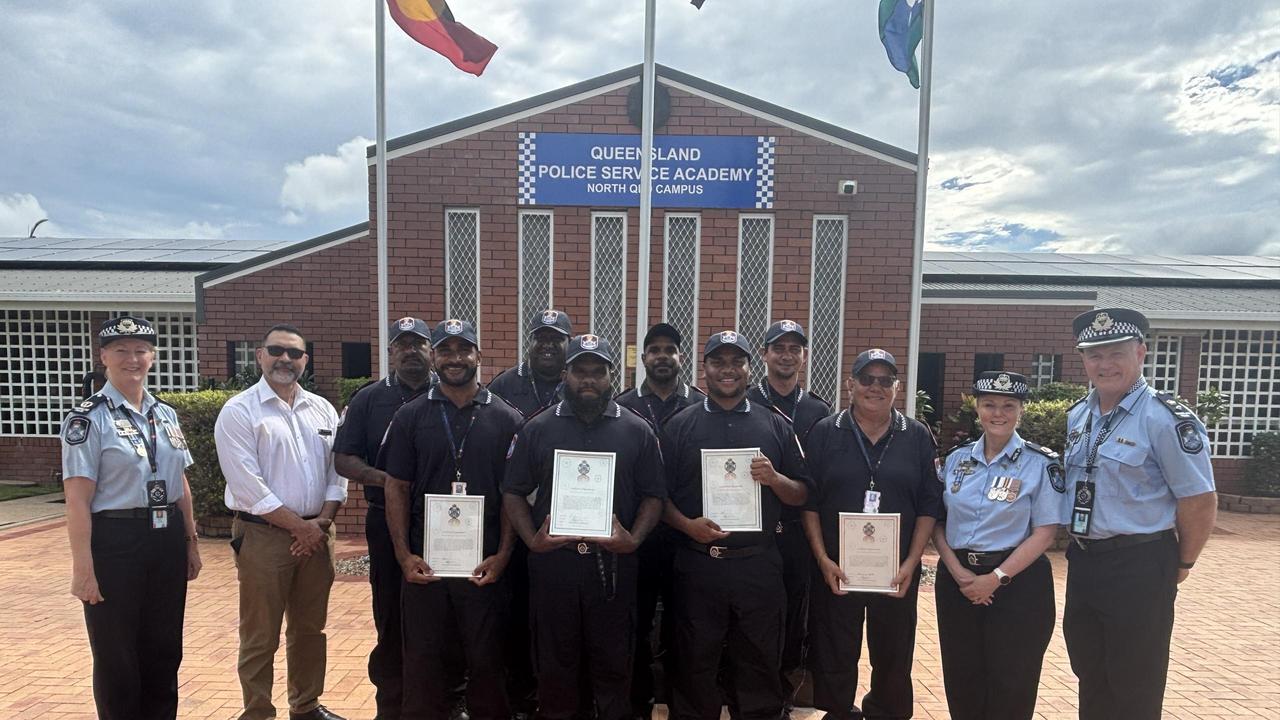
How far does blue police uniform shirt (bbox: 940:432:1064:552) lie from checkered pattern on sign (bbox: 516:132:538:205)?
569 centimetres

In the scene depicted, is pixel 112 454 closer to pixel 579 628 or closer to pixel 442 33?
pixel 579 628

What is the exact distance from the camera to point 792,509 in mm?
3520

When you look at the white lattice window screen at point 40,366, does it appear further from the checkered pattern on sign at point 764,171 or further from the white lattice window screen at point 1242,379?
the white lattice window screen at point 1242,379

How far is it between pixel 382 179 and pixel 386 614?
185 inches

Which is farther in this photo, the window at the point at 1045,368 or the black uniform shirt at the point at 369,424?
the window at the point at 1045,368

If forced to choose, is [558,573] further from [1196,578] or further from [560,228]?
[1196,578]

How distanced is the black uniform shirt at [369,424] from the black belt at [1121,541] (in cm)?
383

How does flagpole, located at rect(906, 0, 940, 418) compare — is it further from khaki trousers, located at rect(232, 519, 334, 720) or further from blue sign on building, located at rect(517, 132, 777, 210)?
khaki trousers, located at rect(232, 519, 334, 720)

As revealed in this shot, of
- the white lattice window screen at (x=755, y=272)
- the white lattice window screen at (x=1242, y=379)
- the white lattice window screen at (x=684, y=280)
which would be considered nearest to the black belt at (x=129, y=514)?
the white lattice window screen at (x=684, y=280)

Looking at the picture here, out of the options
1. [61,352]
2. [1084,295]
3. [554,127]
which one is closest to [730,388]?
[554,127]

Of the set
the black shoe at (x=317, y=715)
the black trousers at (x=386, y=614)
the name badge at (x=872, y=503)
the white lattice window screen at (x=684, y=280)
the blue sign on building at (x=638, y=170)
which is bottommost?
the black shoe at (x=317, y=715)

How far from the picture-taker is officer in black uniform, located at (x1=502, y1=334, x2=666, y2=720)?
9.97 feet

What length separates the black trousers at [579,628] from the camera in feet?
9.97

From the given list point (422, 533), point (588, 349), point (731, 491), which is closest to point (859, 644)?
point (731, 491)
